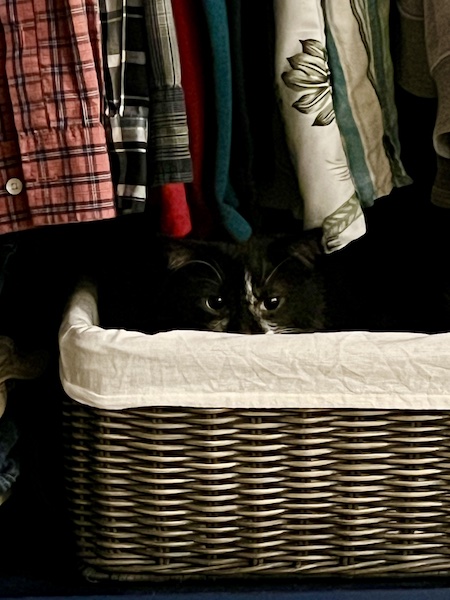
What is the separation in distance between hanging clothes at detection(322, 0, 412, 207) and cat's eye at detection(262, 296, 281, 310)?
0.79 feet

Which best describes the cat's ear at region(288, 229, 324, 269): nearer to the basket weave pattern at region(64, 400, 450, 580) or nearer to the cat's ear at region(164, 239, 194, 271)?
the cat's ear at region(164, 239, 194, 271)

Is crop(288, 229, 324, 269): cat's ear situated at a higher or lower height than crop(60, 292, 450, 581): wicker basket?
higher

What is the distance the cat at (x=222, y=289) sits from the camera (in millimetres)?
1236

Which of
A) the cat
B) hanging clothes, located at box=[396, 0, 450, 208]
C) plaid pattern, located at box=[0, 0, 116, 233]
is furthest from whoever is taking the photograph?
the cat

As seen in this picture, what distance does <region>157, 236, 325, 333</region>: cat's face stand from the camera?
1.24m

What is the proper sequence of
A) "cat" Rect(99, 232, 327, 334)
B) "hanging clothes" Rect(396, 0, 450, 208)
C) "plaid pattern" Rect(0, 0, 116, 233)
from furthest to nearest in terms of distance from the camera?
1. "cat" Rect(99, 232, 327, 334)
2. "hanging clothes" Rect(396, 0, 450, 208)
3. "plaid pattern" Rect(0, 0, 116, 233)

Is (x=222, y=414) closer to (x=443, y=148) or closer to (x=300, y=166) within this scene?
(x=300, y=166)

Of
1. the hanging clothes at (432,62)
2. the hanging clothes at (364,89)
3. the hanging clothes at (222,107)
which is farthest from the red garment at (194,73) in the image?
the hanging clothes at (432,62)

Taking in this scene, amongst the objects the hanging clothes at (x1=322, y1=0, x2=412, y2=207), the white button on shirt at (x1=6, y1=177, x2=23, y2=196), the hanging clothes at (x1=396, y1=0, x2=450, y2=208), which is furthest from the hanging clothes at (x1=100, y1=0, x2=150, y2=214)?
the hanging clothes at (x1=396, y1=0, x2=450, y2=208)

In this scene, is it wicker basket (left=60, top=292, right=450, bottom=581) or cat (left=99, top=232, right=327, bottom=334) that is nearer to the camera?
wicker basket (left=60, top=292, right=450, bottom=581)

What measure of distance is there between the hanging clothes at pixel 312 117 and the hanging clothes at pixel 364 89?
0.11ft

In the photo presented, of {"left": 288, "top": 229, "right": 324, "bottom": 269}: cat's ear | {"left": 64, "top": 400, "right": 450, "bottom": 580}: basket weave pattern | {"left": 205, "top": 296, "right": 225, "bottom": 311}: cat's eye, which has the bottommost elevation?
{"left": 64, "top": 400, "right": 450, "bottom": 580}: basket weave pattern

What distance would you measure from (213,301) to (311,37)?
434mm

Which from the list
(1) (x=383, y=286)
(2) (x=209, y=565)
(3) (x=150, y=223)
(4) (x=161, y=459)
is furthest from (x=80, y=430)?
(1) (x=383, y=286)
